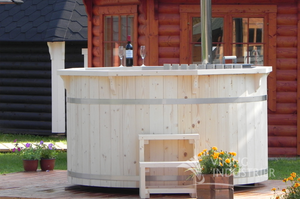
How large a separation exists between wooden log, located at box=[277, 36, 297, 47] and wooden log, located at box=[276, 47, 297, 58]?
7 cm

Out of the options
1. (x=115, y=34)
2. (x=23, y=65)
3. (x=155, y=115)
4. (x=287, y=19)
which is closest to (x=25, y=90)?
(x=23, y=65)

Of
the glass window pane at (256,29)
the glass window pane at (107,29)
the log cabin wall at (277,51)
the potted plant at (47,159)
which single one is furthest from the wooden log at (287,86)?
the potted plant at (47,159)

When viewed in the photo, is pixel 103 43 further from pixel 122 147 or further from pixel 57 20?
pixel 122 147

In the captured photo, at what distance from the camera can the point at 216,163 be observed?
5.67 m

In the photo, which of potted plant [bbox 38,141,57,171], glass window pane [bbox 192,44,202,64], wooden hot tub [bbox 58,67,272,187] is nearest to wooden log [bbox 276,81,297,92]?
glass window pane [bbox 192,44,202,64]

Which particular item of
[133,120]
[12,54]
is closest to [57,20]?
[12,54]

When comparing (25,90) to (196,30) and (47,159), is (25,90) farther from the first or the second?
(47,159)

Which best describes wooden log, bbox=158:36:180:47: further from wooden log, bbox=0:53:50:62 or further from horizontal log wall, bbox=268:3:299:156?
wooden log, bbox=0:53:50:62

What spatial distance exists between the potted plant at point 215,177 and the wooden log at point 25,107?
8.07m

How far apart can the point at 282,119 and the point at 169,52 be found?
220 centimetres

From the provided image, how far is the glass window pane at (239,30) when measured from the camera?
10.2 m

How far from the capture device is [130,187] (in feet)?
20.5

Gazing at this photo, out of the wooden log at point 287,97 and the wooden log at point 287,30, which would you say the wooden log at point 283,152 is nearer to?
the wooden log at point 287,97

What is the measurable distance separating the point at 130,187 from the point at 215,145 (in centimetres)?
97
